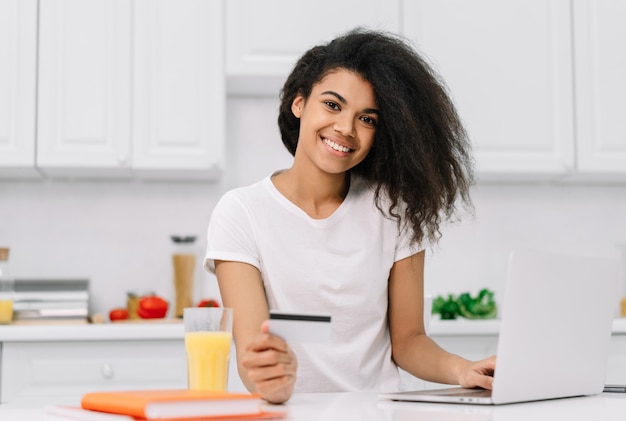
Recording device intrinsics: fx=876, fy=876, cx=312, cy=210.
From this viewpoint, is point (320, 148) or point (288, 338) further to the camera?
point (320, 148)

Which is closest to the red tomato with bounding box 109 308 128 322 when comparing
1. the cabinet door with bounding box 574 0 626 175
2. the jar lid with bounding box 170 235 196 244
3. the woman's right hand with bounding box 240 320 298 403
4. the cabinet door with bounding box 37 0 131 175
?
the jar lid with bounding box 170 235 196 244

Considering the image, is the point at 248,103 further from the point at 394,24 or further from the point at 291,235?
the point at 291,235

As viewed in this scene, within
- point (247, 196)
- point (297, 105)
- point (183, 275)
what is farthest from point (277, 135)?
point (247, 196)

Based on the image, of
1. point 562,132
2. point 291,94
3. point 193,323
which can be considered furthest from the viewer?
point 562,132

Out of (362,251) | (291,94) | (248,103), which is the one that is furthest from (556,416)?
(248,103)

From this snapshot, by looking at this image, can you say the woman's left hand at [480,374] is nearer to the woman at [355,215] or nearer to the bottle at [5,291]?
the woman at [355,215]

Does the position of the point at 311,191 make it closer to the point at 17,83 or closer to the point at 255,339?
the point at 255,339

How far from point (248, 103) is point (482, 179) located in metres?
0.92

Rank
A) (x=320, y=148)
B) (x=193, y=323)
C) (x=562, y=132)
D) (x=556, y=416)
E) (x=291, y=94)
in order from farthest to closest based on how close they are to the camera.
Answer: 1. (x=562, y=132)
2. (x=291, y=94)
3. (x=320, y=148)
4. (x=193, y=323)
5. (x=556, y=416)

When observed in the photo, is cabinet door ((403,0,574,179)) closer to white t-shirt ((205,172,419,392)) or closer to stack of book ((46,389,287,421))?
white t-shirt ((205,172,419,392))

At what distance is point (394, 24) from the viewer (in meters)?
3.06

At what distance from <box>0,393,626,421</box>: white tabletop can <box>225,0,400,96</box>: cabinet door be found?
1.90 metres

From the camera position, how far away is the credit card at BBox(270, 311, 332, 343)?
1.02 metres

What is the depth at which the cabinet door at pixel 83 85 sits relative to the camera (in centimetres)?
288
